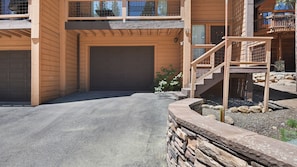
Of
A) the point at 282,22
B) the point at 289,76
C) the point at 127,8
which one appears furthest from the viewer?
the point at 282,22

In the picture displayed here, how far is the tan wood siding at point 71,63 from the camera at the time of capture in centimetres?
838

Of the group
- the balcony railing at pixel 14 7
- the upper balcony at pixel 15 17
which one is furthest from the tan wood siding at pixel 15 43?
the balcony railing at pixel 14 7

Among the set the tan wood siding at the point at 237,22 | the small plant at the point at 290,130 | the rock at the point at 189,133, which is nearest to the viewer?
the rock at the point at 189,133

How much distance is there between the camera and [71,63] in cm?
876

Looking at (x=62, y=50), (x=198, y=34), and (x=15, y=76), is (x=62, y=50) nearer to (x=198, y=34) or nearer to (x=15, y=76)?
(x=15, y=76)

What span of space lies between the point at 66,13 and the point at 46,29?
141cm

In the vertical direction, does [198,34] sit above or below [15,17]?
below

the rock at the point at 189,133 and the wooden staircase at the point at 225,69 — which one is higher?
the wooden staircase at the point at 225,69

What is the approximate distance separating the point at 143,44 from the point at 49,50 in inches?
162

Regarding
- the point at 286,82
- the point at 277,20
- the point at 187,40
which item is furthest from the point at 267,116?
the point at 277,20

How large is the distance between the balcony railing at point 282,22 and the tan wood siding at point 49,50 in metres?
13.7

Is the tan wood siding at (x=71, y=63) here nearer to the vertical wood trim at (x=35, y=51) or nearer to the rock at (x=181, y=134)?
the vertical wood trim at (x=35, y=51)

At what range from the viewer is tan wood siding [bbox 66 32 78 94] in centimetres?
838

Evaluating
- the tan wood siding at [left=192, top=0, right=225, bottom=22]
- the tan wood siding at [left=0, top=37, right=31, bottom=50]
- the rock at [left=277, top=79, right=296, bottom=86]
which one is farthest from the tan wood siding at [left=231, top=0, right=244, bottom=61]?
the tan wood siding at [left=0, top=37, right=31, bottom=50]
